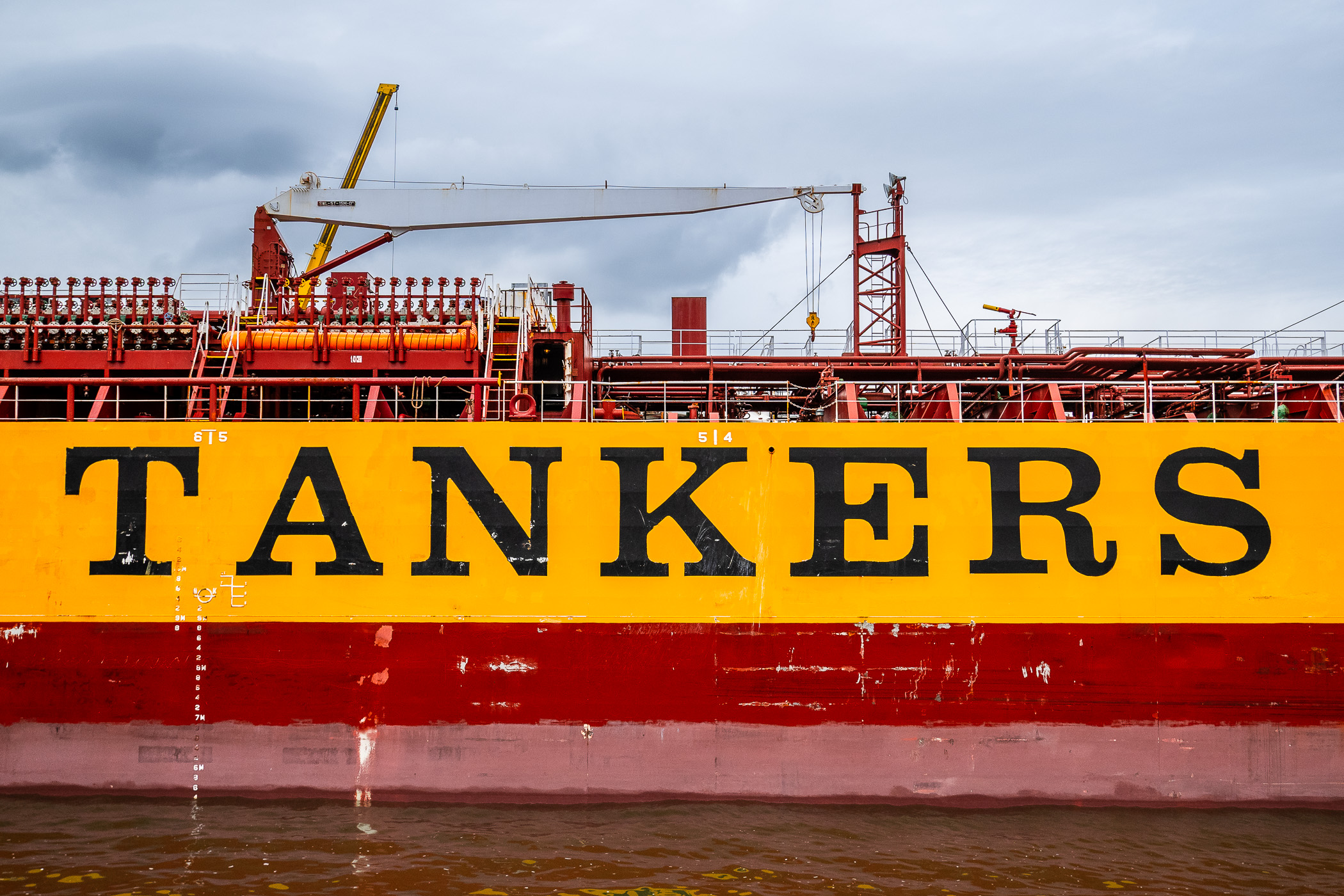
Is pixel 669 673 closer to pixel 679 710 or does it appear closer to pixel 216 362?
pixel 679 710

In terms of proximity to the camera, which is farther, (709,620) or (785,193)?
(785,193)

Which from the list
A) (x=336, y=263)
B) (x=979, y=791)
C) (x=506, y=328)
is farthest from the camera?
(x=336, y=263)

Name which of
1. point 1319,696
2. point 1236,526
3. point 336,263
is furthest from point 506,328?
point 1319,696

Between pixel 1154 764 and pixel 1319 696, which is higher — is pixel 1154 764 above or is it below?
below

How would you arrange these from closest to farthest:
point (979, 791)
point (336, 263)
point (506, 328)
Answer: point (979, 791) → point (506, 328) → point (336, 263)

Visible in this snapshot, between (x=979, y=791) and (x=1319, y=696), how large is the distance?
468cm

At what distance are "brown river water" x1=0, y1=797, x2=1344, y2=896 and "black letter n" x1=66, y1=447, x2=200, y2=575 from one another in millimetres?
3043

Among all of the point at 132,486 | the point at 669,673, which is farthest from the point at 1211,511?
the point at 132,486

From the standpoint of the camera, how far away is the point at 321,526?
10.7 m

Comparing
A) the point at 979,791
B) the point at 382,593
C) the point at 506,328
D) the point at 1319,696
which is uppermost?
the point at 506,328

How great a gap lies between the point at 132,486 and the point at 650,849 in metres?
8.38

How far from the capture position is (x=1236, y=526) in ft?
35.1

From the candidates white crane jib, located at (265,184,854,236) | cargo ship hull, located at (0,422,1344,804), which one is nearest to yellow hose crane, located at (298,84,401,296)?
white crane jib, located at (265,184,854,236)

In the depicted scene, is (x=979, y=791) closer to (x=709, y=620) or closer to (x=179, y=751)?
(x=709, y=620)
